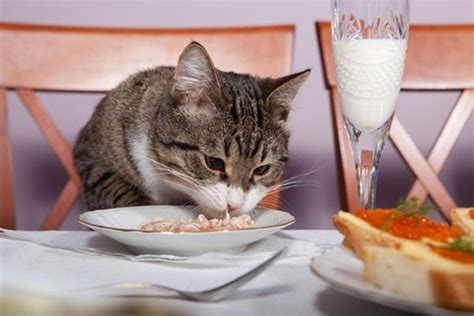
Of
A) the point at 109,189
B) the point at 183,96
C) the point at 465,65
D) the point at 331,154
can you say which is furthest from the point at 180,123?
the point at 331,154

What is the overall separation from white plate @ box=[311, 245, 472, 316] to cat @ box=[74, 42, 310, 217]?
0.37 metres

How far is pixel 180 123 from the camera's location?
921 mm

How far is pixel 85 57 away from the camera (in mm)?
1238

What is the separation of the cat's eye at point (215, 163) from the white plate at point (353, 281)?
0.40m

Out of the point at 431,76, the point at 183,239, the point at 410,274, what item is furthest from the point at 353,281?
the point at 431,76

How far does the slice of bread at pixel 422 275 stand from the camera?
1.19 feet

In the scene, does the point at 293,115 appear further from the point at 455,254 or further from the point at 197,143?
the point at 455,254

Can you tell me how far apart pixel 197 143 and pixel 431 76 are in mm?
617

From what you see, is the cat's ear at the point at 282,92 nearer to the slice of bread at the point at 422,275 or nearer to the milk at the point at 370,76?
the milk at the point at 370,76

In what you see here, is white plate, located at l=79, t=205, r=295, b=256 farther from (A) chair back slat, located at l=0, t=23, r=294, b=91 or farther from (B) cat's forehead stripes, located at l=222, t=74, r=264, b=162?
(A) chair back slat, located at l=0, t=23, r=294, b=91

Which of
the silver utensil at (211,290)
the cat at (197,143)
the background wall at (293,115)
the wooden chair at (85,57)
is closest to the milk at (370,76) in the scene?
the cat at (197,143)

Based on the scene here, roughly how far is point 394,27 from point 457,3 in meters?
0.92

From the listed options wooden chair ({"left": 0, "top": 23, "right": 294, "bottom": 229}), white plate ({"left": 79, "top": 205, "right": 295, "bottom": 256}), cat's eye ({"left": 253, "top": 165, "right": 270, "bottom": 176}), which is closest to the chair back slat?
wooden chair ({"left": 0, "top": 23, "right": 294, "bottom": 229})

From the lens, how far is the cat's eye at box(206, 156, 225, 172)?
2.82 ft
